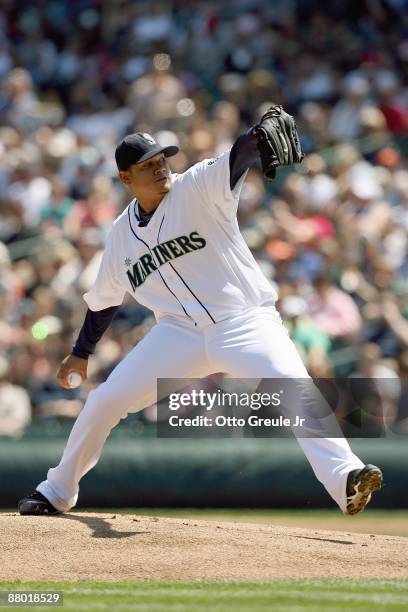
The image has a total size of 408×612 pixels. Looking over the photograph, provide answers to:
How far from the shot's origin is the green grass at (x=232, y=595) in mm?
4734

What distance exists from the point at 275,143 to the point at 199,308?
96 cm

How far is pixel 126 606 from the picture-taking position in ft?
15.7

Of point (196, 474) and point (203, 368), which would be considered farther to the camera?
point (196, 474)

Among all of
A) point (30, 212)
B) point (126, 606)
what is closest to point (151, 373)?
point (126, 606)

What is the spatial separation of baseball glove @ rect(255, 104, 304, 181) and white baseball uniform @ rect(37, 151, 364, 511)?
0.93 ft

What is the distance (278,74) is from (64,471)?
7878mm

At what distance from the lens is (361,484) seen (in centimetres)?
564

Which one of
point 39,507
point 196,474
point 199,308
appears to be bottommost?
point 196,474

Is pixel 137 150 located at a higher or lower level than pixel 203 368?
higher

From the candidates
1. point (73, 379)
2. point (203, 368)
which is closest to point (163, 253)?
point (203, 368)

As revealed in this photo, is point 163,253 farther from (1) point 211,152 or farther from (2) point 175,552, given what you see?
(1) point 211,152

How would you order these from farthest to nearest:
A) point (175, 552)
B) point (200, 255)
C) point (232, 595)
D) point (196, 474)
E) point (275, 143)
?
point (196, 474), point (200, 255), point (175, 552), point (275, 143), point (232, 595)

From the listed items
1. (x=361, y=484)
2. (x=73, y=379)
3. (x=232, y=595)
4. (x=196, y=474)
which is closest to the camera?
(x=232, y=595)

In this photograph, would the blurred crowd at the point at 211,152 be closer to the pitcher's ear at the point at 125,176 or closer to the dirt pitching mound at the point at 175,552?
the dirt pitching mound at the point at 175,552
